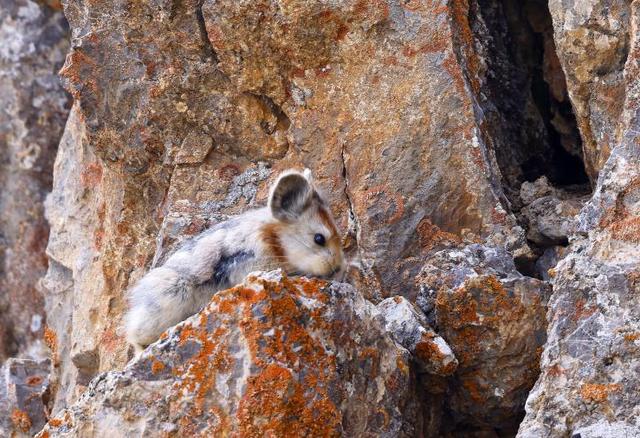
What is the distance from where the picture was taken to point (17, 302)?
43.7 feet

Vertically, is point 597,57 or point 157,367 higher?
point 597,57

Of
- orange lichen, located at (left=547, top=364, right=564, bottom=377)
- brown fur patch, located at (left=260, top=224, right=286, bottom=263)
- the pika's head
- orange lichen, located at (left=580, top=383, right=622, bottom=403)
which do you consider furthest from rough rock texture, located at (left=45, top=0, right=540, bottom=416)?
orange lichen, located at (left=580, top=383, right=622, bottom=403)

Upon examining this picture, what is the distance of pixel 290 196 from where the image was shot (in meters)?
8.10

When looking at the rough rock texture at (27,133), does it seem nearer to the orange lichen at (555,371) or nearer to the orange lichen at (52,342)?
the orange lichen at (52,342)

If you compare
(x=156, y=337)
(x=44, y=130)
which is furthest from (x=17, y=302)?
(x=156, y=337)

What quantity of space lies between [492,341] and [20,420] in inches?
185

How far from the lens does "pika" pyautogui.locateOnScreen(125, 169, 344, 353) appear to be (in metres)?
7.79

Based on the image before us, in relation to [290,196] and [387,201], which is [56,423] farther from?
[387,201]

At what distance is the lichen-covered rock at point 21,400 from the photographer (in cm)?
1015

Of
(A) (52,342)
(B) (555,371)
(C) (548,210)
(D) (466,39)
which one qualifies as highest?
(D) (466,39)

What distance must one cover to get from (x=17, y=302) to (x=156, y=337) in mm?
5994

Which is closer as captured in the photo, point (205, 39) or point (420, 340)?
point (420, 340)

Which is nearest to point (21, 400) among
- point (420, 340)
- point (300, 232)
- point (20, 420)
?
point (20, 420)

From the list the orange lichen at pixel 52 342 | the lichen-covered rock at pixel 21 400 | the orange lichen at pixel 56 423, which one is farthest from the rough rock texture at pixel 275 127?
the orange lichen at pixel 56 423
